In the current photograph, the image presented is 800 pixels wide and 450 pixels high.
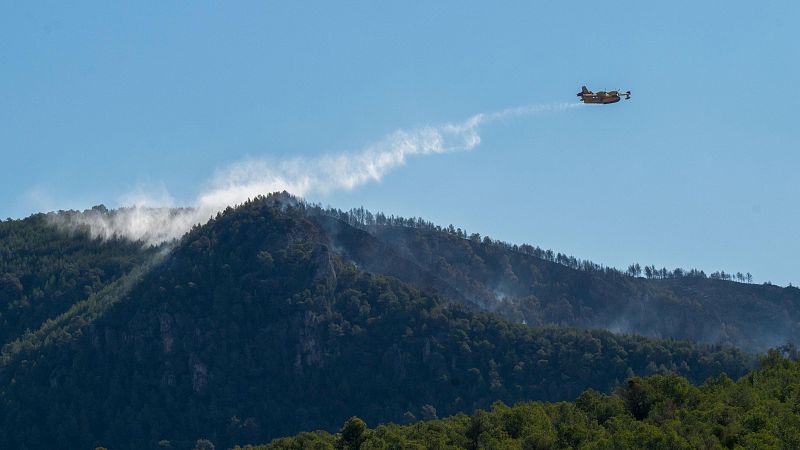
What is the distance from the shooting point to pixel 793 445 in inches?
6919

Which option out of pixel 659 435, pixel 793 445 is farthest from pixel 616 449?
pixel 793 445

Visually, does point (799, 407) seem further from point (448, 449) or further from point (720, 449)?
point (448, 449)

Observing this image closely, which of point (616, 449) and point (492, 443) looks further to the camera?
point (492, 443)

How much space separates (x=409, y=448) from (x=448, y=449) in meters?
4.40

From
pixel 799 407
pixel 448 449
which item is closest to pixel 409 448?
pixel 448 449

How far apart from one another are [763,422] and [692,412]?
472 inches

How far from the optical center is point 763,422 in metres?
187

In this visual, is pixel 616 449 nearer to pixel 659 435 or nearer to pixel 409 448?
pixel 659 435

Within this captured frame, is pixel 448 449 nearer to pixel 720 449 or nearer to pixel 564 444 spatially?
pixel 564 444

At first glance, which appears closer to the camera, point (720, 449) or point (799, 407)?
point (720, 449)

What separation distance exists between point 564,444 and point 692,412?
44.3 feet

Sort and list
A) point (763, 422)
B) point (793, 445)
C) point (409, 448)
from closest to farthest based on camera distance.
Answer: point (793, 445)
point (763, 422)
point (409, 448)

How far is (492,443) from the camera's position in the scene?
198750mm

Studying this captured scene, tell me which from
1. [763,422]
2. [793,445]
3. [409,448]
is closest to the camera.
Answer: [793,445]
